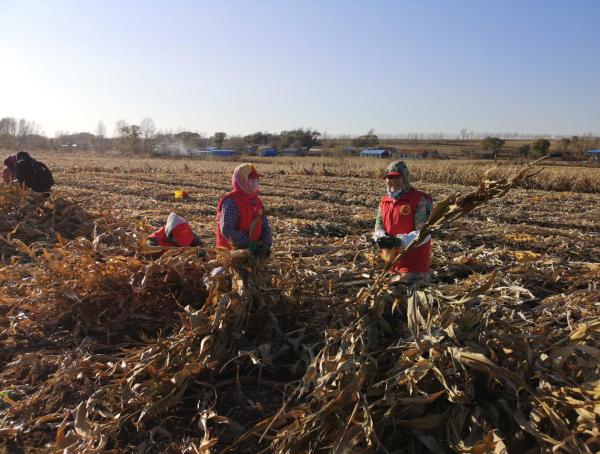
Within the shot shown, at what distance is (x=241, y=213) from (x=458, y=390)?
2.17m

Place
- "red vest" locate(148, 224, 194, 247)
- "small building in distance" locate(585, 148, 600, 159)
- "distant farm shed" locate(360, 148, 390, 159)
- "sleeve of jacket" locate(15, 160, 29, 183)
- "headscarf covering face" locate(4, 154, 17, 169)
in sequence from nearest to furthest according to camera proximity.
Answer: "red vest" locate(148, 224, 194, 247) < "sleeve of jacket" locate(15, 160, 29, 183) < "headscarf covering face" locate(4, 154, 17, 169) < "small building in distance" locate(585, 148, 600, 159) < "distant farm shed" locate(360, 148, 390, 159)

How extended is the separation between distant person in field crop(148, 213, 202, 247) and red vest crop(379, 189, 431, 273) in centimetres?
172

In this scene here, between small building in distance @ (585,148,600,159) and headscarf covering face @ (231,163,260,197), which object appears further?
small building in distance @ (585,148,600,159)

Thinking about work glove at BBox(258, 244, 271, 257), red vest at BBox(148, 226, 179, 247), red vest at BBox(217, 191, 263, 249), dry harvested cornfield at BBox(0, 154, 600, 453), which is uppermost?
red vest at BBox(217, 191, 263, 249)

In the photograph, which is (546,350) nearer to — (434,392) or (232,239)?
(434,392)

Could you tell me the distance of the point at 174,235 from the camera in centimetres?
405

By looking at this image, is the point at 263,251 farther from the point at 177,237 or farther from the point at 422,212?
the point at 422,212

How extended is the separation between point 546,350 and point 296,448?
128cm

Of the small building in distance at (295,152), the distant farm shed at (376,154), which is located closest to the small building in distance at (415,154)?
the distant farm shed at (376,154)

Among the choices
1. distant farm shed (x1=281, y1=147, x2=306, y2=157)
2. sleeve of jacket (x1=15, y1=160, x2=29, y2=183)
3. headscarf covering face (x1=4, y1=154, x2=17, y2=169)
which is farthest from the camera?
distant farm shed (x1=281, y1=147, x2=306, y2=157)

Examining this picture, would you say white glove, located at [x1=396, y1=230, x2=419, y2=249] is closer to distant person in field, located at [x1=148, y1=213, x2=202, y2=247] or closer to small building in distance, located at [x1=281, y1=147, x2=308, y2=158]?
distant person in field, located at [x1=148, y1=213, x2=202, y2=247]

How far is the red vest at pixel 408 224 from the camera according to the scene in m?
3.83

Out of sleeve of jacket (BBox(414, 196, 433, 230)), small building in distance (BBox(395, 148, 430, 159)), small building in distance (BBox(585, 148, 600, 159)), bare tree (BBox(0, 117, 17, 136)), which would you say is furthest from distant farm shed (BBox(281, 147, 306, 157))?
bare tree (BBox(0, 117, 17, 136))

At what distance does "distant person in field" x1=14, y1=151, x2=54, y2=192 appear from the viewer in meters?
7.57
